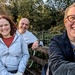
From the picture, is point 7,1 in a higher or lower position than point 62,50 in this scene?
higher

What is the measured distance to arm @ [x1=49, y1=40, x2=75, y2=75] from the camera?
3.83 ft

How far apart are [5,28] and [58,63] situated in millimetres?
1481

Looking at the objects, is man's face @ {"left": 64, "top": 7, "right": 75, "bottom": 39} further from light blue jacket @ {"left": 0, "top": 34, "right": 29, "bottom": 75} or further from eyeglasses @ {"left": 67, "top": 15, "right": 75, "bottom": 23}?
light blue jacket @ {"left": 0, "top": 34, "right": 29, "bottom": 75}

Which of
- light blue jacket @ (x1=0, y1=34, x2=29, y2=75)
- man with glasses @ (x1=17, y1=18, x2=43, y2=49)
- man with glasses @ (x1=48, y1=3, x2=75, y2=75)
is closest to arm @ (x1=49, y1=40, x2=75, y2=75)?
man with glasses @ (x1=48, y1=3, x2=75, y2=75)

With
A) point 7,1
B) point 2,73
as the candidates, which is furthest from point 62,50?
point 7,1

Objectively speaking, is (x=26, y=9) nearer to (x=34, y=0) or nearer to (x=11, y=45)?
(x=34, y=0)

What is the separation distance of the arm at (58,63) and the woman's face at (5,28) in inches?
50.7

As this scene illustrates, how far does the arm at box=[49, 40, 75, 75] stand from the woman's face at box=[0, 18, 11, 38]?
129cm

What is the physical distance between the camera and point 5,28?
2729 mm

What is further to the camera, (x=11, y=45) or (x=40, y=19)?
(x=40, y=19)

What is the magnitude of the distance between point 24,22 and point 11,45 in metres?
1.43

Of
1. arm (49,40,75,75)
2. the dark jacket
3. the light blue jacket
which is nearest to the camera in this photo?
arm (49,40,75,75)

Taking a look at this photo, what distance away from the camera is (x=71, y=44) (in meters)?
1.50

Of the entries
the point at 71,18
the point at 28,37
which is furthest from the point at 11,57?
the point at 71,18
